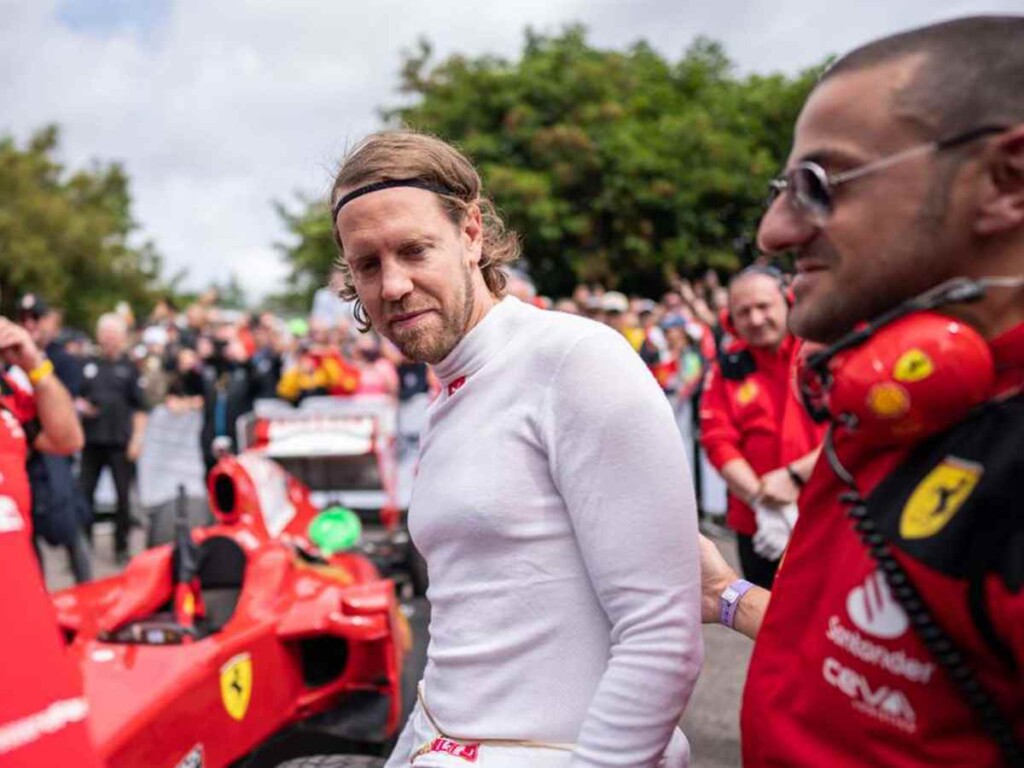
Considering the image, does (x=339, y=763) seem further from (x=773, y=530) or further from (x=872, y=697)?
(x=773, y=530)

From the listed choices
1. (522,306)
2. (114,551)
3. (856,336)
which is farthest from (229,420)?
(856,336)

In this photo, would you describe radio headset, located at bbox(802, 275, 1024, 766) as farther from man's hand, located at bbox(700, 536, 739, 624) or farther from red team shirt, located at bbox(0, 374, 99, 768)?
red team shirt, located at bbox(0, 374, 99, 768)

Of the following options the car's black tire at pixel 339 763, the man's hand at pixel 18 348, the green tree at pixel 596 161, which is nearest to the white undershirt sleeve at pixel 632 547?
the car's black tire at pixel 339 763

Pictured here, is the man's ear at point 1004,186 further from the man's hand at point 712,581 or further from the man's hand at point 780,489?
the man's hand at point 780,489

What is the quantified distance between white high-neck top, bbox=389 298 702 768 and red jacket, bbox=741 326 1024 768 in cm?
28

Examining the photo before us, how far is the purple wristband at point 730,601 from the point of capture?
1529 mm

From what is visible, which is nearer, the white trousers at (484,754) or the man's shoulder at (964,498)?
the man's shoulder at (964,498)

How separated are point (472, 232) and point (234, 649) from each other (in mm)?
2184

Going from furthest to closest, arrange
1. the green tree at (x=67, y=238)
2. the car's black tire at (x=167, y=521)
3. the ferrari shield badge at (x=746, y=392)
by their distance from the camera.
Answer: the green tree at (x=67, y=238), the car's black tire at (x=167, y=521), the ferrari shield badge at (x=746, y=392)

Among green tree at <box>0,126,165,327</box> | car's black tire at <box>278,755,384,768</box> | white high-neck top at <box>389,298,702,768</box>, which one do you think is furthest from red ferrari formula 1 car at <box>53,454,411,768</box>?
green tree at <box>0,126,165,327</box>

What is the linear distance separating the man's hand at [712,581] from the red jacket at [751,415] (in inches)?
79.9

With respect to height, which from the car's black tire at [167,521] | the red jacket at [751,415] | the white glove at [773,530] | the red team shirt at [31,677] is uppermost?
the red team shirt at [31,677]

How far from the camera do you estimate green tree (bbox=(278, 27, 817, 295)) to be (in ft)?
79.8

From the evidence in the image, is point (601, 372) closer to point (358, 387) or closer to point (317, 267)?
point (358, 387)
